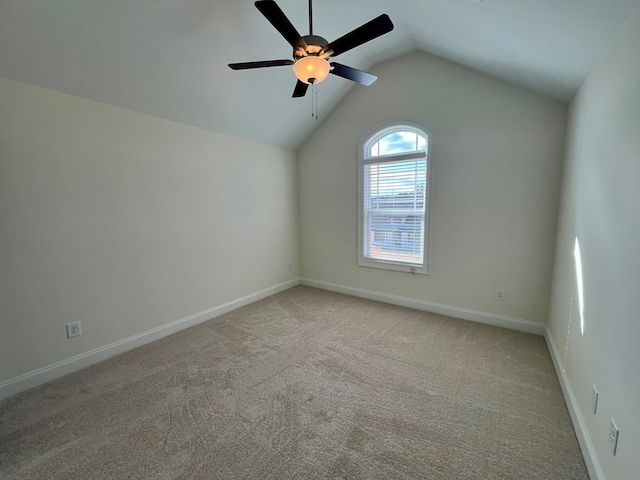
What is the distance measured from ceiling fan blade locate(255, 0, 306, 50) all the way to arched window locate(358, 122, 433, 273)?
6.94 ft

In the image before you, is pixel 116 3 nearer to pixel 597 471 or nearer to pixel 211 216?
pixel 211 216

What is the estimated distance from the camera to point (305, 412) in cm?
180

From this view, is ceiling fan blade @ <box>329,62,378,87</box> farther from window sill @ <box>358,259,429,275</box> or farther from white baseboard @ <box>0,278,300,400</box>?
white baseboard @ <box>0,278,300,400</box>

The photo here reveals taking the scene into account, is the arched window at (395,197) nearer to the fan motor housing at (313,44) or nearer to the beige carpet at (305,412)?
the beige carpet at (305,412)

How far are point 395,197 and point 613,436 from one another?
2.83 metres

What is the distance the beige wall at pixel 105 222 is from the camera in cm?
200

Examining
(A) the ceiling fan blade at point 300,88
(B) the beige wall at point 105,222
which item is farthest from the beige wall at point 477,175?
(B) the beige wall at point 105,222

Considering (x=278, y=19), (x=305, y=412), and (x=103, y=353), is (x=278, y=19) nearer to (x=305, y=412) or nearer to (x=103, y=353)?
(x=305, y=412)

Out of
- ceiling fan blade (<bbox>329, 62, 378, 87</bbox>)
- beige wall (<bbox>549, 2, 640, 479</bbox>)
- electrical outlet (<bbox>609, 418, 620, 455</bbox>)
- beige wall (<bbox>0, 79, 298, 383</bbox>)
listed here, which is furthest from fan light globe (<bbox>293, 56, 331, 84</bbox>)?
electrical outlet (<bbox>609, 418, 620, 455</bbox>)

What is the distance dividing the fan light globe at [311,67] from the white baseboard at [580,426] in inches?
104

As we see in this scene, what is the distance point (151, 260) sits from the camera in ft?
9.06

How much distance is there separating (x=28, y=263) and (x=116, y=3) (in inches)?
77.6

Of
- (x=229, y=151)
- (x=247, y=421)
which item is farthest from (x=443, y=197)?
(x=247, y=421)

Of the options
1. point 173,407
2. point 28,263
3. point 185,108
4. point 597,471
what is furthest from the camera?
point 185,108
